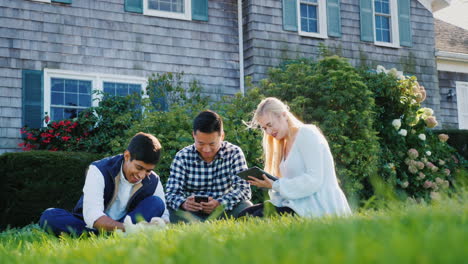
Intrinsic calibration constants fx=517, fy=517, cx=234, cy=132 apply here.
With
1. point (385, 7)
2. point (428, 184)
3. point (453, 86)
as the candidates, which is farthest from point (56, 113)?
point (453, 86)

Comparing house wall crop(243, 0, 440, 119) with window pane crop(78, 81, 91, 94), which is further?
house wall crop(243, 0, 440, 119)

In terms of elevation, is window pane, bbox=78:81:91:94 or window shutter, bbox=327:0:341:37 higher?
window shutter, bbox=327:0:341:37

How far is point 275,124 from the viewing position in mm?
4352

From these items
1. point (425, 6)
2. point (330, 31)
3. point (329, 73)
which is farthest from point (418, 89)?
point (425, 6)

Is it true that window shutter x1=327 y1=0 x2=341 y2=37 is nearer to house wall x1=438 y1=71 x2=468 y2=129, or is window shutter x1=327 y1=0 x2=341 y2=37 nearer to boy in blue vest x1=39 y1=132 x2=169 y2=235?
house wall x1=438 y1=71 x2=468 y2=129

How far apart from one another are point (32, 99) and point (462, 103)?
11676 mm

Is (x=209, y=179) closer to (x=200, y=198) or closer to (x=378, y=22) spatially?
(x=200, y=198)

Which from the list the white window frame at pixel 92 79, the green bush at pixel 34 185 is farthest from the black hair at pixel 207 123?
the white window frame at pixel 92 79

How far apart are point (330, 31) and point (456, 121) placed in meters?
5.17

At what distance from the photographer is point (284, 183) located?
413 cm

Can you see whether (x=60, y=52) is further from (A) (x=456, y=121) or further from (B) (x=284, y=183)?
(A) (x=456, y=121)

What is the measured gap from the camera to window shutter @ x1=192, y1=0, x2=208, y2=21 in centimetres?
1073

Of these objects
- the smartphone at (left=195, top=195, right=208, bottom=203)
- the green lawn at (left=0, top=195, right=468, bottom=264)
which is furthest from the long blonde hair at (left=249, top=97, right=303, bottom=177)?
the green lawn at (left=0, top=195, right=468, bottom=264)

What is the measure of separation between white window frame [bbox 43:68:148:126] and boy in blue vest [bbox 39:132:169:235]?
17.4 feet
